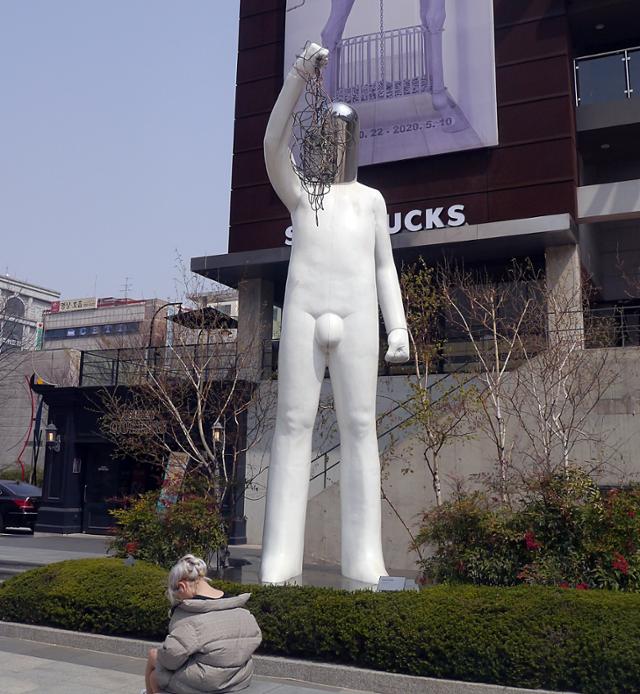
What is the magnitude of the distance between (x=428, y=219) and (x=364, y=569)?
12.2m

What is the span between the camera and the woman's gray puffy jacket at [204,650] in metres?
3.57

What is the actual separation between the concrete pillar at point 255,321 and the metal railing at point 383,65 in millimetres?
5463

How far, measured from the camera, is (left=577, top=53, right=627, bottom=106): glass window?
58.5 ft

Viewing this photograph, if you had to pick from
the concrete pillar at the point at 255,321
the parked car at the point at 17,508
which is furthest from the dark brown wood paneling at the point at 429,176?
the parked car at the point at 17,508

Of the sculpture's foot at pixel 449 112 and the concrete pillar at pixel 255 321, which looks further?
the concrete pillar at pixel 255 321

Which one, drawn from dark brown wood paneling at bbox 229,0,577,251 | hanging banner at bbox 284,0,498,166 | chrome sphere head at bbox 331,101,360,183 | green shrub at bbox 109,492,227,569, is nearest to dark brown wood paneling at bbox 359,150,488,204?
dark brown wood paneling at bbox 229,0,577,251

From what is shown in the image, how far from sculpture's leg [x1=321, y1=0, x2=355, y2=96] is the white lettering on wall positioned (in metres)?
4.19

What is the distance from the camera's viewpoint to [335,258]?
7602 millimetres

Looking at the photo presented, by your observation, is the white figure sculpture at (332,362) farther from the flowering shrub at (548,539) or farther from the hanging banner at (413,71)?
the hanging banner at (413,71)

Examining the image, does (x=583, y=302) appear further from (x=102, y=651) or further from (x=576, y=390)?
(x=102, y=651)

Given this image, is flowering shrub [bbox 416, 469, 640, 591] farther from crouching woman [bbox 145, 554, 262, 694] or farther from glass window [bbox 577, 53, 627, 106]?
glass window [bbox 577, 53, 627, 106]

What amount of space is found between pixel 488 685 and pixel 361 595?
51.0 inches

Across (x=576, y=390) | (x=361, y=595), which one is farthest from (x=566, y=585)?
(x=576, y=390)

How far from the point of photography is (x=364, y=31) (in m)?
19.3
